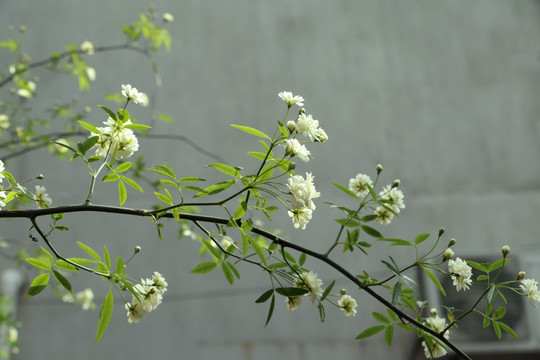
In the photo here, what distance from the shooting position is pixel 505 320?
118 inches

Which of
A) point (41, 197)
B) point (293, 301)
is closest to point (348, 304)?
point (293, 301)

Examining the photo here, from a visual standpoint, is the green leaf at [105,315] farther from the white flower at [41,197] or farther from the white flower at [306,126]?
the white flower at [306,126]

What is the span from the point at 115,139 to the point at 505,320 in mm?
2590

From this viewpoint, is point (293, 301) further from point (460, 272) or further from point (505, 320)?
point (505, 320)

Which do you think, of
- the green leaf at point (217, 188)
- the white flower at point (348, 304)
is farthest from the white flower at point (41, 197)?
the white flower at point (348, 304)

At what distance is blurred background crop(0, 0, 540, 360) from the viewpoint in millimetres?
3316

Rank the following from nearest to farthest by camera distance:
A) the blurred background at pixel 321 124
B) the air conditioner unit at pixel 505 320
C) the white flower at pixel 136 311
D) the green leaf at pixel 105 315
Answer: the green leaf at pixel 105 315, the white flower at pixel 136 311, the air conditioner unit at pixel 505 320, the blurred background at pixel 321 124

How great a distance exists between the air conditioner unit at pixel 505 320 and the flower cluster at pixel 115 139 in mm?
2186

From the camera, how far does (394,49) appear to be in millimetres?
3689

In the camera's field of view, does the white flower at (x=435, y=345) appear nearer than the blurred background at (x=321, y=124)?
Yes

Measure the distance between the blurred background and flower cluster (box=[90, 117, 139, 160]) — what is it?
7.86 ft

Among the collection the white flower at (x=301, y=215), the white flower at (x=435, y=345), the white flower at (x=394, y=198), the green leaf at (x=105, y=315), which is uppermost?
the white flower at (x=394, y=198)

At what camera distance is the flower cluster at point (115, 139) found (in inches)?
34.5

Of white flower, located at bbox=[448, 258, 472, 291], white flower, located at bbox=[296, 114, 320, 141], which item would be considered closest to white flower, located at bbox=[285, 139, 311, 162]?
white flower, located at bbox=[296, 114, 320, 141]
